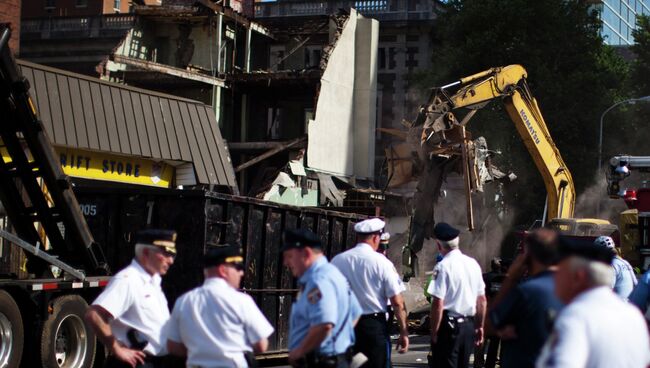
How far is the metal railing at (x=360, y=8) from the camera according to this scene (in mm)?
52875

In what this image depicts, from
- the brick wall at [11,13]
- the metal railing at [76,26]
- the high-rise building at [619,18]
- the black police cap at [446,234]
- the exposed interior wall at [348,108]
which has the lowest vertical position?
the black police cap at [446,234]

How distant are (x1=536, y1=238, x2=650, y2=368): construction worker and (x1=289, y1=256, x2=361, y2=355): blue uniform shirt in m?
2.28

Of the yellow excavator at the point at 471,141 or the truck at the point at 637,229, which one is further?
the yellow excavator at the point at 471,141

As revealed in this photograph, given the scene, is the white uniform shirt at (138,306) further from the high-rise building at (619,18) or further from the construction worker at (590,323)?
the high-rise building at (619,18)

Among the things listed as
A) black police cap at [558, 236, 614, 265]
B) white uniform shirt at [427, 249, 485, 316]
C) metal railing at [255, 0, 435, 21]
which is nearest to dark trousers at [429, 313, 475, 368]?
white uniform shirt at [427, 249, 485, 316]

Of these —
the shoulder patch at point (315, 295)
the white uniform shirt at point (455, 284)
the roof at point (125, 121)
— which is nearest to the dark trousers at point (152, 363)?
the shoulder patch at point (315, 295)

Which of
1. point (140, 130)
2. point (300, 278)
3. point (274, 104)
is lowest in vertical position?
point (300, 278)

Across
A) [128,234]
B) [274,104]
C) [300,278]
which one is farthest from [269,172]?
[300,278]

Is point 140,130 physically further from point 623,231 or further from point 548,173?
point 548,173

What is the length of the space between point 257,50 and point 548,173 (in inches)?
892

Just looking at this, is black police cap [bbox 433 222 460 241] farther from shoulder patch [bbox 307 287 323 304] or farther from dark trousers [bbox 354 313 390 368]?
shoulder patch [bbox 307 287 323 304]

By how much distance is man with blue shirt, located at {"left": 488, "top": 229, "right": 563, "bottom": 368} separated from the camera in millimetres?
6621

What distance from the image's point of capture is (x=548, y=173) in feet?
89.9

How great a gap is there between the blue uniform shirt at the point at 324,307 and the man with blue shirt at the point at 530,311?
1078 mm
